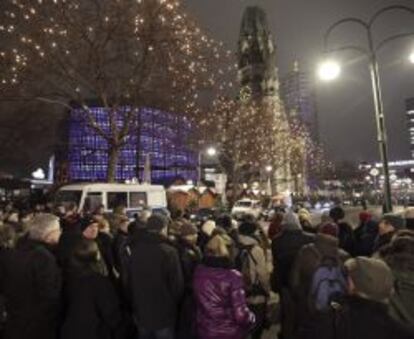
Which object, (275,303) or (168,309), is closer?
(168,309)

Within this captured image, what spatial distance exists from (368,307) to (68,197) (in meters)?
16.5

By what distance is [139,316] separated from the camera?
5.68 m

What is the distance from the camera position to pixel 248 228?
7.41m

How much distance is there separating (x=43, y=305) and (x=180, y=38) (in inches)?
634

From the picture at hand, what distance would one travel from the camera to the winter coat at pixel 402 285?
3.66 m

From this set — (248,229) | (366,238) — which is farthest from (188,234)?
(366,238)

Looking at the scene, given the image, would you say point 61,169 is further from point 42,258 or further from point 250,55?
point 250,55

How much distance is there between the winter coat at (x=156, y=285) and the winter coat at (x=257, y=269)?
125 centimetres

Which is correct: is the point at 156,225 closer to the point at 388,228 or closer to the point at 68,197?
the point at 388,228

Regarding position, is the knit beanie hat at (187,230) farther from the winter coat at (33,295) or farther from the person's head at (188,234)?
the winter coat at (33,295)

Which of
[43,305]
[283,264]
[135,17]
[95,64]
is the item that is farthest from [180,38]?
[43,305]

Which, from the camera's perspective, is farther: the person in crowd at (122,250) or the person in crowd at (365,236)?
the person in crowd at (365,236)

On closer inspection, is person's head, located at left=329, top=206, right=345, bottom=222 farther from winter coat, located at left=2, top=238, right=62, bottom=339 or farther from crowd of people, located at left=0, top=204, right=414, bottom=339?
winter coat, located at left=2, top=238, right=62, bottom=339

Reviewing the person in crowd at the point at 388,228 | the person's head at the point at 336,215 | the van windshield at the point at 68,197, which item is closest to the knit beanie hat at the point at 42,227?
the person in crowd at the point at 388,228
